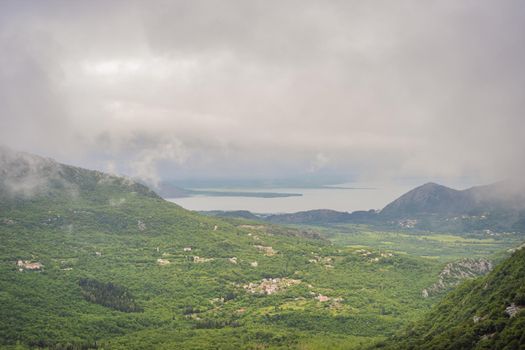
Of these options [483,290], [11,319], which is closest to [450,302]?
[483,290]

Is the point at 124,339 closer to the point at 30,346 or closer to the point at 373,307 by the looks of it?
the point at 30,346

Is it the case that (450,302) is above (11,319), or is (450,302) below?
above

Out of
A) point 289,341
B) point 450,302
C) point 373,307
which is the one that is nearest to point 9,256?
point 289,341

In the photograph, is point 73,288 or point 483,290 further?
point 73,288

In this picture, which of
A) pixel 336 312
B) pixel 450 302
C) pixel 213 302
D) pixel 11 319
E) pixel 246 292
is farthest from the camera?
pixel 246 292

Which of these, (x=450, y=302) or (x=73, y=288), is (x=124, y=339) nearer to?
(x=73, y=288)

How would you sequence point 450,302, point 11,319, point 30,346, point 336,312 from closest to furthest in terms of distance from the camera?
point 450,302, point 30,346, point 11,319, point 336,312
